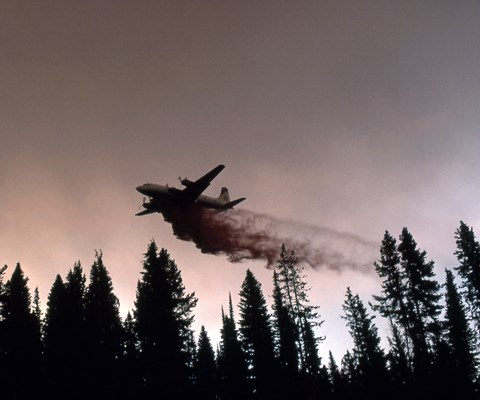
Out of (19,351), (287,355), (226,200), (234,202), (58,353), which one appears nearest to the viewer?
(58,353)

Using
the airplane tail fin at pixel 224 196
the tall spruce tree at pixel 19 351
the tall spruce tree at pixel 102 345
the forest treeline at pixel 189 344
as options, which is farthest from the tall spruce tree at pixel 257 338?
the tall spruce tree at pixel 19 351

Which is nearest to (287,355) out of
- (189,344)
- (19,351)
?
(189,344)

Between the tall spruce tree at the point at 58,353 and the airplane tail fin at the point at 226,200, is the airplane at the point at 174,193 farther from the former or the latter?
the tall spruce tree at the point at 58,353

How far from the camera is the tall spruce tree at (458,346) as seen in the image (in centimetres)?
2526

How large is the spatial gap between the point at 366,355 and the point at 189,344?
23.5 meters

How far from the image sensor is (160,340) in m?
28.0

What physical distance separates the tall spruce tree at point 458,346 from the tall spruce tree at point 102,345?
20.9 meters

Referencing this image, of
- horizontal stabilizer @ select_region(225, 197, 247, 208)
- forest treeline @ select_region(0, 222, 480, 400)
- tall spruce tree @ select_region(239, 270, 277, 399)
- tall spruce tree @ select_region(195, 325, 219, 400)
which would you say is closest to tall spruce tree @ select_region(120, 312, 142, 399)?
forest treeline @ select_region(0, 222, 480, 400)

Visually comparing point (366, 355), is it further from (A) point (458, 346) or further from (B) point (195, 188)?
(B) point (195, 188)

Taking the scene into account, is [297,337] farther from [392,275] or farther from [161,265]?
[161,265]

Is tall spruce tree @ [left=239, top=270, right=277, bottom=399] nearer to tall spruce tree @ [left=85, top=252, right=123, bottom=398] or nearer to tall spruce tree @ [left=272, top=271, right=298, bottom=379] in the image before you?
tall spruce tree @ [left=272, top=271, right=298, bottom=379]

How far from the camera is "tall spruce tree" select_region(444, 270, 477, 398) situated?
2526 centimetres

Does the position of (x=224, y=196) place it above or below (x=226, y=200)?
above

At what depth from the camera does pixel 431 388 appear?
25.8 m
